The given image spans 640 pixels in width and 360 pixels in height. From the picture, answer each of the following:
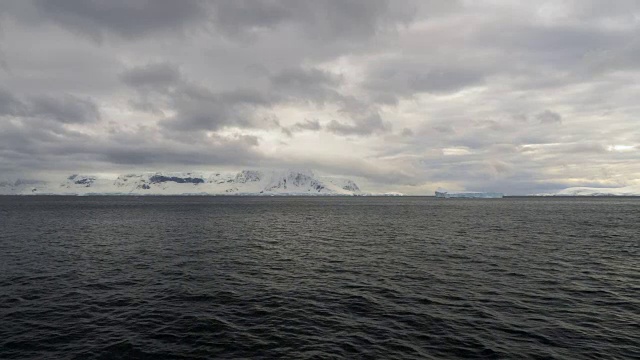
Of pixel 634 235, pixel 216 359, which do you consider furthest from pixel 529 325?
pixel 634 235

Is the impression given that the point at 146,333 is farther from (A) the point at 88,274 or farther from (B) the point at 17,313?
(A) the point at 88,274

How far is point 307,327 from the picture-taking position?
2811 cm

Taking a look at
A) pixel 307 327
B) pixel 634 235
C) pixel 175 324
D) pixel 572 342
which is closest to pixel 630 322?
pixel 572 342

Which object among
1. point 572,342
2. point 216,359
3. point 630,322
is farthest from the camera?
point 630,322

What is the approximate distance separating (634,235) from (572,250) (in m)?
36.8

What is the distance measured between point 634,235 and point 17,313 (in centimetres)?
11423

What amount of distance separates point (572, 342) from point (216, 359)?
24.5 m

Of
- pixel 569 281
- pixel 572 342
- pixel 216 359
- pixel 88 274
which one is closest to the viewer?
pixel 216 359

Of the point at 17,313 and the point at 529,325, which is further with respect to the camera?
the point at 17,313

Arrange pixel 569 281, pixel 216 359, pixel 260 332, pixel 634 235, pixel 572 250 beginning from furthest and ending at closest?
pixel 634 235
pixel 572 250
pixel 569 281
pixel 260 332
pixel 216 359

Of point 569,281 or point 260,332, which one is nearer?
point 260,332

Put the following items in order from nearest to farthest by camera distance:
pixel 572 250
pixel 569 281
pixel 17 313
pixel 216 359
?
pixel 216 359, pixel 17 313, pixel 569 281, pixel 572 250

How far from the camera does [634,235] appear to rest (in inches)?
3356

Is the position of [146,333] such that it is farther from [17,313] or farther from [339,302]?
[339,302]
